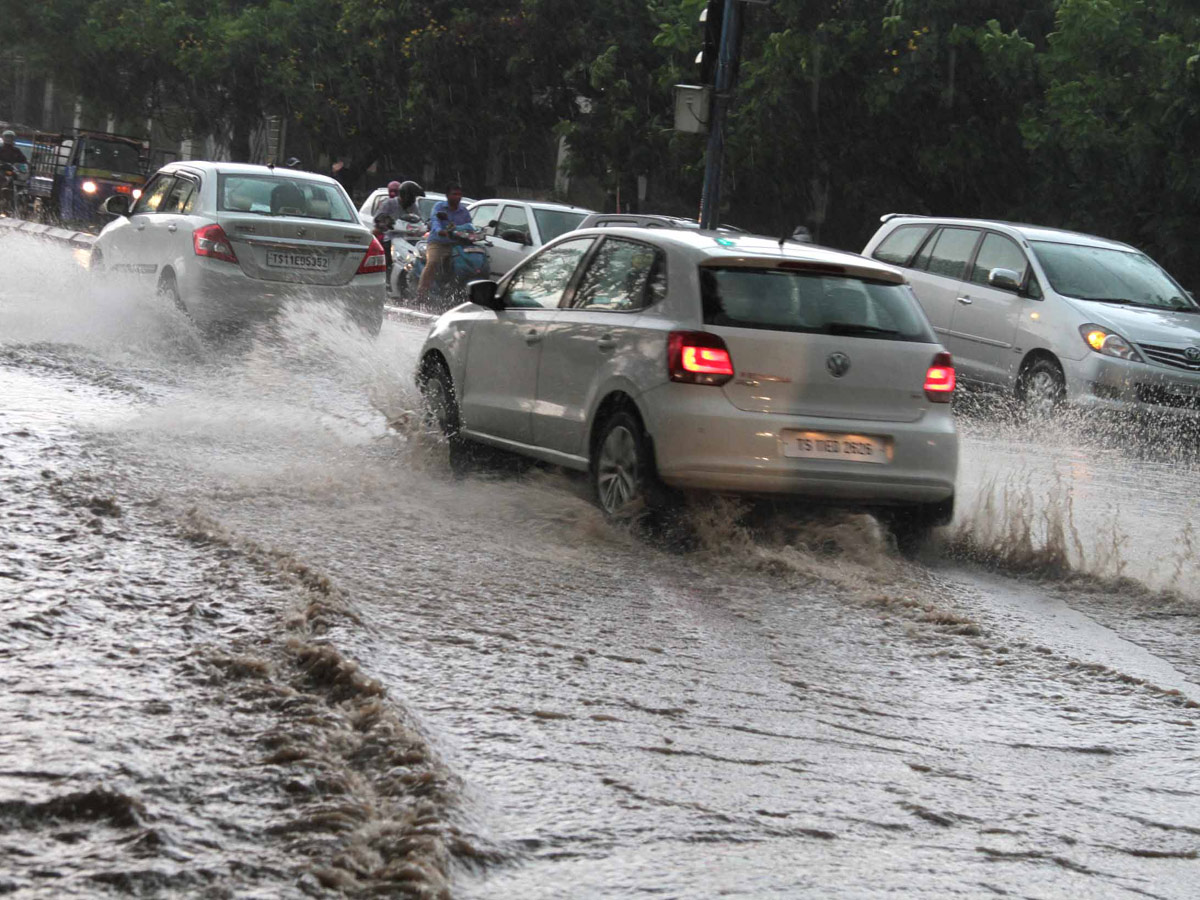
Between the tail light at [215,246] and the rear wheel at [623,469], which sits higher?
the tail light at [215,246]

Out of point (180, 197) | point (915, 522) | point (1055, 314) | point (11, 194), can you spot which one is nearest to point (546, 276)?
point (915, 522)

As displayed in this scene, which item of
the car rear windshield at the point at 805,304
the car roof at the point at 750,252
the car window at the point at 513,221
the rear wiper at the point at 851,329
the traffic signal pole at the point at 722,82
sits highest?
the traffic signal pole at the point at 722,82

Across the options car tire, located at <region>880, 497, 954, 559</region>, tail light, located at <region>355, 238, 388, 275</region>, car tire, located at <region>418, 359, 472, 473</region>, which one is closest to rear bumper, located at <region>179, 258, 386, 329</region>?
tail light, located at <region>355, 238, 388, 275</region>

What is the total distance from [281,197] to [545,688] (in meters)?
10.7

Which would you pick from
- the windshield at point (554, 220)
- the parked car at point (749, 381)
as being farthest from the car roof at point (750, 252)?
the windshield at point (554, 220)

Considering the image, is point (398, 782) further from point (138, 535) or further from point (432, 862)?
point (138, 535)

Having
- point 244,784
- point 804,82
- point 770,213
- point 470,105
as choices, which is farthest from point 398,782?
point 470,105

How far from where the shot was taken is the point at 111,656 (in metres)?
5.48

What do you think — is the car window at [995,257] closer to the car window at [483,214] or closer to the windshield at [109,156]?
the car window at [483,214]

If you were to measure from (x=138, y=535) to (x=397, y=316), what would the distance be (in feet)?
50.0

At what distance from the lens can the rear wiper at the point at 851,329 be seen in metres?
8.38

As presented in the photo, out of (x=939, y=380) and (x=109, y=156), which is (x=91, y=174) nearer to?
(x=109, y=156)

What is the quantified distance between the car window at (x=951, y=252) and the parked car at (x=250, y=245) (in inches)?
200

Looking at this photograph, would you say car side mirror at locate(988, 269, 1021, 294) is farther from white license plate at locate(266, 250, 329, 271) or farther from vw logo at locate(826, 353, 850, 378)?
vw logo at locate(826, 353, 850, 378)
